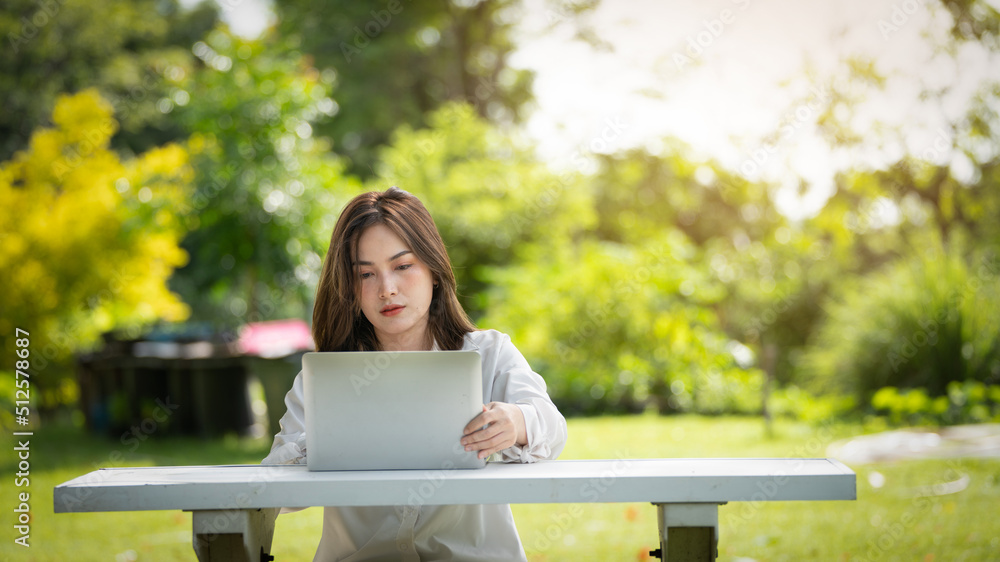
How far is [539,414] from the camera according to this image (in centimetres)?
165

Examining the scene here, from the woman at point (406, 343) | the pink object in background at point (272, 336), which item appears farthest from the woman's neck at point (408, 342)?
the pink object in background at point (272, 336)

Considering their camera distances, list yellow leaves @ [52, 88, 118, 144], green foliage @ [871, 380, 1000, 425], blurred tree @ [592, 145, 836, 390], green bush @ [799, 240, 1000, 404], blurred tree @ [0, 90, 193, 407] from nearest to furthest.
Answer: green foliage @ [871, 380, 1000, 425] → green bush @ [799, 240, 1000, 404] → blurred tree @ [0, 90, 193, 407] → yellow leaves @ [52, 88, 118, 144] → blurred tree @ [592, 145, 836, 390]

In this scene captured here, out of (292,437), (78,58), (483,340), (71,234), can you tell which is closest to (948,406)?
(483,340)

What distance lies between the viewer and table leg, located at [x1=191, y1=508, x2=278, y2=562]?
1309 mm

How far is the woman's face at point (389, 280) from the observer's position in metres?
1.79

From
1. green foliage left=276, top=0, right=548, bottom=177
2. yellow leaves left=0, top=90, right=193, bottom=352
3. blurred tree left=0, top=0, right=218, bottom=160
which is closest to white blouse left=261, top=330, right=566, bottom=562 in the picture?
yellow leaves left=0, top=90, right=193, bottom=352

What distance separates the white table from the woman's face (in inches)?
21.9

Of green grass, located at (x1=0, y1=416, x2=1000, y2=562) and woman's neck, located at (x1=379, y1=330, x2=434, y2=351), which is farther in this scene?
green grass, located at (x1=0, y1=416, x2=1000, y2=562)

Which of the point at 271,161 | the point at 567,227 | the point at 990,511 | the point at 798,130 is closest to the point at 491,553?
the point at 990,511

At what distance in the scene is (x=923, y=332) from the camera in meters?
6.99

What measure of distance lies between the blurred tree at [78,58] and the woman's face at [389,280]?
12.4 metres

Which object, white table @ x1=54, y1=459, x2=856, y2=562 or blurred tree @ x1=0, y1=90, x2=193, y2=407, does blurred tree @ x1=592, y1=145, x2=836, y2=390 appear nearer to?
blurred tree @ x1=0, y1=90, x2=193, y2=407

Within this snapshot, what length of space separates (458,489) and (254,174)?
6.04 meters

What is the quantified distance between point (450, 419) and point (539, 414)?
0.33 meters
